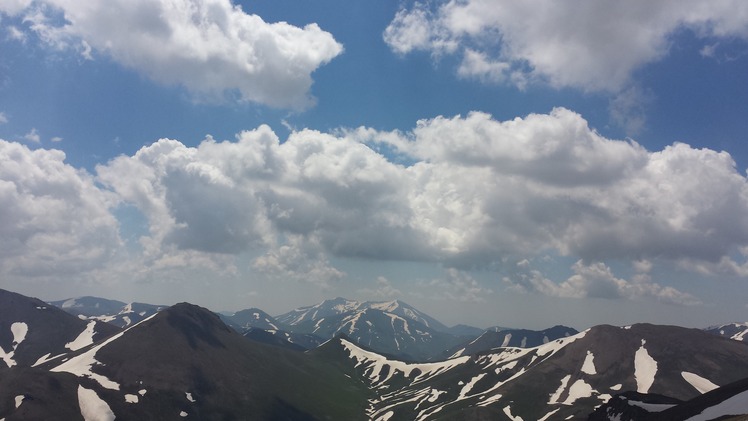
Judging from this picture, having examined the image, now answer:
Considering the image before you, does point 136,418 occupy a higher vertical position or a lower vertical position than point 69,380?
lower

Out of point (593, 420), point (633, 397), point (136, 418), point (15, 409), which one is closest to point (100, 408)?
point (136, 418)

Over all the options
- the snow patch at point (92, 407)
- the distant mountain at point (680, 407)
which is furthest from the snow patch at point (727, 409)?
the snow patch at point (92, 407)

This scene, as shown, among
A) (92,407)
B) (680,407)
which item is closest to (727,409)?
(680,407)

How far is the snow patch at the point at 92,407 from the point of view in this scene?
184125 millimetres

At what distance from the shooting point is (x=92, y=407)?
188875 mm

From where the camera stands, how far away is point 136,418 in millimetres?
197125

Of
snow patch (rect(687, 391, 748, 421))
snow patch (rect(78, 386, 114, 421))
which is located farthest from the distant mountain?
snow patch (rect(78, 386, 114, 421))

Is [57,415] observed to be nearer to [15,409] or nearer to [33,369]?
[15,409]

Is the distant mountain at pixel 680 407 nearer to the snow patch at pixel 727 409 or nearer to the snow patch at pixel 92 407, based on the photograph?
the snow patch at pixel 727 409

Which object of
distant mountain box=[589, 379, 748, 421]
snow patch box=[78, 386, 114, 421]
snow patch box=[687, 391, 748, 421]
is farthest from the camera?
snow patch box=[78, 386, 114, 421]

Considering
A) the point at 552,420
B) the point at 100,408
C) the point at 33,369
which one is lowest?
the point at 552,420

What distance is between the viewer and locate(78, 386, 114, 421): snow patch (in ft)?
604

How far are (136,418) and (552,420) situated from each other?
179 m

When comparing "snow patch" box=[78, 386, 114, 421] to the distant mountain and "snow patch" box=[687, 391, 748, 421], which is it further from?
"snow patch" box=[687, 391, 748, 421]
